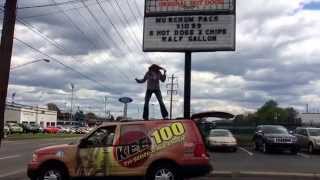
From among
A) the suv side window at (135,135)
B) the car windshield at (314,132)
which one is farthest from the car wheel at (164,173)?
the car windshield at (314,132)

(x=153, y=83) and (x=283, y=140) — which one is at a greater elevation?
(x=153, y=83)

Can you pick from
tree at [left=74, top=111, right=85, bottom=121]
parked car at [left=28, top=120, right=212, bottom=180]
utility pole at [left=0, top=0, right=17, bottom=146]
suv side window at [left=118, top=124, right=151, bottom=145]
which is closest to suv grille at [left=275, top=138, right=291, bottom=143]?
utility pole at [left=0, top=0, right=17, bottom=146]

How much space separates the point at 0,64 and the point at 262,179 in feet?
28.7

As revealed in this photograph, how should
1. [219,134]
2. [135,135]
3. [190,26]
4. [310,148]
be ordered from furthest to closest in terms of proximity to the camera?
[219,134] < [310,148] < [190,26] < [135,135]

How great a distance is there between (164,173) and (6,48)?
6.72 metres

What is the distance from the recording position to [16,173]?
2155cm

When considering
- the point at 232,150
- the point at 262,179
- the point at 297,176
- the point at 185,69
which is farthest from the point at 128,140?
the point at 232,150

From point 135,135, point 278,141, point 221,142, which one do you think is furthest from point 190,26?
point 221,142

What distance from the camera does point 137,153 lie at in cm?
1617

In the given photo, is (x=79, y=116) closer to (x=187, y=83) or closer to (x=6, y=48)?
(x=187, y=83)

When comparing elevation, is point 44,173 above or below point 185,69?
below

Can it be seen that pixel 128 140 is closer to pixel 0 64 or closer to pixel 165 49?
pixel 0 64

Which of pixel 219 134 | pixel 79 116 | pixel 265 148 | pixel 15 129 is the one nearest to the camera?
pixel 265 148

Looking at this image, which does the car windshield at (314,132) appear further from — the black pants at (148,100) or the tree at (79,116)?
the tree at (79,116)
